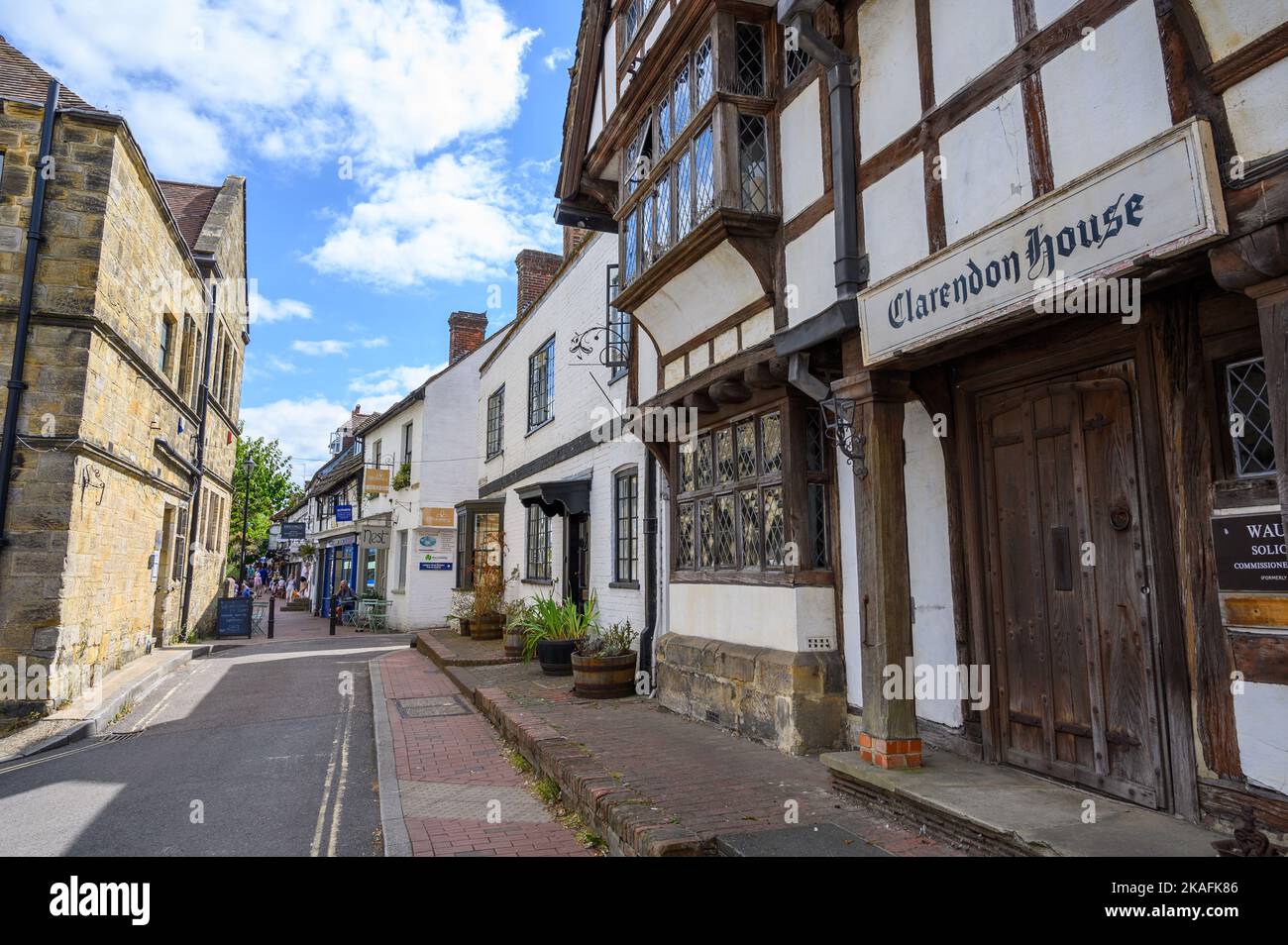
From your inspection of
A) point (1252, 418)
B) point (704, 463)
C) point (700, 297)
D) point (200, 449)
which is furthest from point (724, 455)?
point (200, 449)

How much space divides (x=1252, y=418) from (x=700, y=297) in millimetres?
4806

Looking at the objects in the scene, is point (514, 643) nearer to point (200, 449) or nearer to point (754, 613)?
point (754, 613)

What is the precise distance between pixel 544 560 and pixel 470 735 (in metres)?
6.31

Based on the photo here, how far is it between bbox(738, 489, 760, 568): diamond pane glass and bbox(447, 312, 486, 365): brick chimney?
19099 mm

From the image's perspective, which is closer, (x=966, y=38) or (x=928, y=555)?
(x=966, y=38)

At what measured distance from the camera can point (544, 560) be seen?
14.5m

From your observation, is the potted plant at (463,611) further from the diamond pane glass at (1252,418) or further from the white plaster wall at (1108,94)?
the diamond pane glass at (1252,418)

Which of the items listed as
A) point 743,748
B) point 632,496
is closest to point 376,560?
point 632,496

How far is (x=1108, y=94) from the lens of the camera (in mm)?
3828

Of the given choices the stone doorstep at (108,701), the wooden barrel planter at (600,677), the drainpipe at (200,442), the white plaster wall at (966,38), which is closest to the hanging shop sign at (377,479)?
the drainpipe at (200,442)

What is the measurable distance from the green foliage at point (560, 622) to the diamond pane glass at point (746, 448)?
165 inches

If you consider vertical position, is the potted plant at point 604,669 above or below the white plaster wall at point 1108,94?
below

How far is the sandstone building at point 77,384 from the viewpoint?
8961 millimetres

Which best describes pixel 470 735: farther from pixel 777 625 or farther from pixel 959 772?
pixel 959 772
